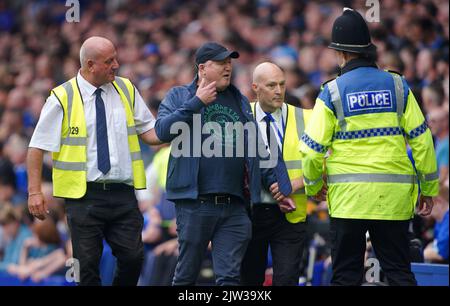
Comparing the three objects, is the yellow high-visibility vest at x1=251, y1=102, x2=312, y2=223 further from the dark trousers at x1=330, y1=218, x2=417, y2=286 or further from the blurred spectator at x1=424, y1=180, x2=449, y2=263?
the blurred spectator at x1=424, y1=180, x2=449, y2=263

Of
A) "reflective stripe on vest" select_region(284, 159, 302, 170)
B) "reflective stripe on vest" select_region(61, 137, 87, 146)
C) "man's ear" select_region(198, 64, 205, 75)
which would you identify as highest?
"man's ear" select_region(198, 64, 205, 75)

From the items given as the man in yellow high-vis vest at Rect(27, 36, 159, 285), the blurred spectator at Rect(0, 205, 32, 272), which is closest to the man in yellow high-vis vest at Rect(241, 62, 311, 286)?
the man in yellow high-vis vest at Rect(27, 36, 159, 285)

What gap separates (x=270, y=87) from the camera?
9820 mm

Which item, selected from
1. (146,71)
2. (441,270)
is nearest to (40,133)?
(441,270)

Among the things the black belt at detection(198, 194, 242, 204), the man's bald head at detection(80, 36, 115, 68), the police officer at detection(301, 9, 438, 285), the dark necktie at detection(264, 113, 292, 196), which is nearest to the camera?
the police officer at detection(301, 9, 438, 285)

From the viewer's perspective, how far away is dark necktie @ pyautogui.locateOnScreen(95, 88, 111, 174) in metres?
9.20

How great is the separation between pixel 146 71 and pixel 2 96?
2.71 meters

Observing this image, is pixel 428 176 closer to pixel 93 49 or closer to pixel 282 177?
pixel 282 177

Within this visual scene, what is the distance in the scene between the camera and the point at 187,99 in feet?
30.1

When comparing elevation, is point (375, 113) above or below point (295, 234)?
above

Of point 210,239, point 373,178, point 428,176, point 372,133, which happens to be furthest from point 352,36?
point 210,239

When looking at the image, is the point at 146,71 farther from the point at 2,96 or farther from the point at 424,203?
the point at 424,203

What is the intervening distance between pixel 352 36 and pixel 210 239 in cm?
191

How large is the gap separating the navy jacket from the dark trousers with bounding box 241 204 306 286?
1.52ft
